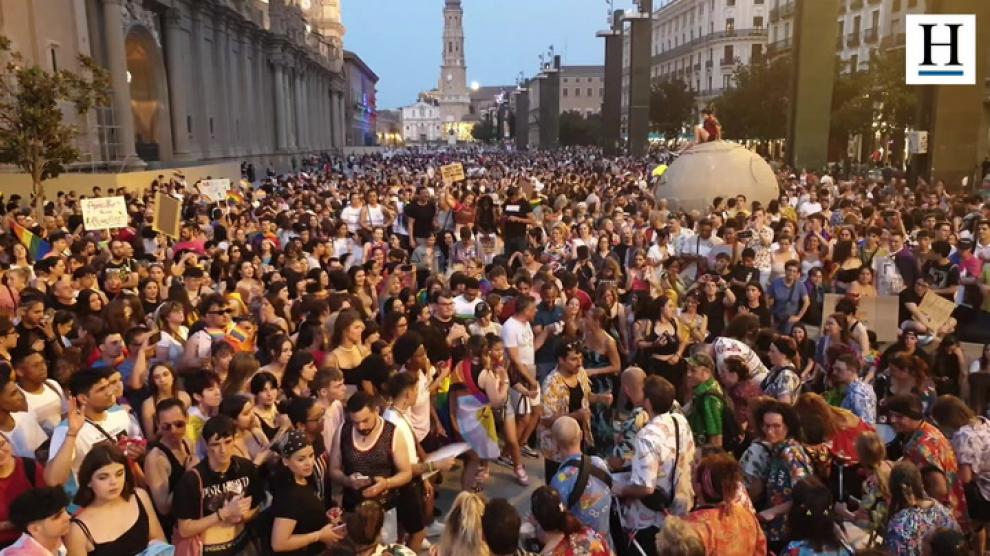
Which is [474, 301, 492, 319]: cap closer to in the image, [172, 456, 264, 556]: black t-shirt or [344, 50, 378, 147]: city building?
[172, 456, 264, 556]: black t-shirt

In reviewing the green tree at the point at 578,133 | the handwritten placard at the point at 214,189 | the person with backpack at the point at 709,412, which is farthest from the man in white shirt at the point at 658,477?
the green tree at the point at 578,133

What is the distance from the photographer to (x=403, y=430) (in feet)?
16.1

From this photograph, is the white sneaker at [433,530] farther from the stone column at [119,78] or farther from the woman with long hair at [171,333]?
the stone column at [119,78]

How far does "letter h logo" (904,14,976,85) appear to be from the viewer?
18.1 m

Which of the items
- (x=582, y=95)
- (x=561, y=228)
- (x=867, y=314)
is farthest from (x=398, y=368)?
(x=582, y=95)

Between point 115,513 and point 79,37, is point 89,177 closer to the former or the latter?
point 79,37

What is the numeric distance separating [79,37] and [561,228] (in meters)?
21.6

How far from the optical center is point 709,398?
18.1 ft

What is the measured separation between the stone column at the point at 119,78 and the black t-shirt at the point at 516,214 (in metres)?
19.4

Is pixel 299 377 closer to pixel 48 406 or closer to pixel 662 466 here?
pixel 48 406

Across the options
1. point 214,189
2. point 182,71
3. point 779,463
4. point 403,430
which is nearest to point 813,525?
point 779,463

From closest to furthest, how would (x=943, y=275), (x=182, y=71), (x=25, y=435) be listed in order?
(x=25, y=435) < (x=943, y=275) < (x=182, y=71)

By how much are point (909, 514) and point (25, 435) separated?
5.06m

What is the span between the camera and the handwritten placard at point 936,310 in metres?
7.38
